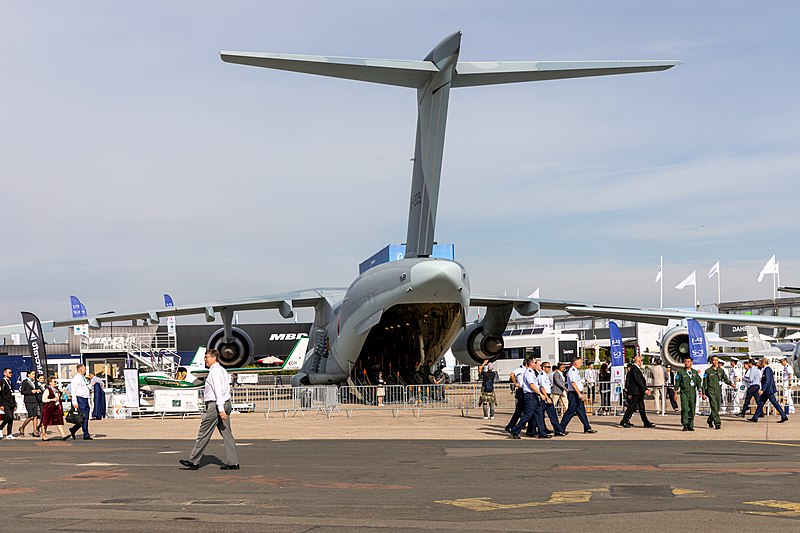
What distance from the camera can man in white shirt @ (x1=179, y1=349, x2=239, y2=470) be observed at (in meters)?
13.3

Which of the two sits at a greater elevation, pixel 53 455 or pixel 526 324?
pixel 526 324

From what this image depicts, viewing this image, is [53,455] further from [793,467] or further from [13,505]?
[793,467]

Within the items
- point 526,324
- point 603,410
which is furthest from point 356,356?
point 526,324

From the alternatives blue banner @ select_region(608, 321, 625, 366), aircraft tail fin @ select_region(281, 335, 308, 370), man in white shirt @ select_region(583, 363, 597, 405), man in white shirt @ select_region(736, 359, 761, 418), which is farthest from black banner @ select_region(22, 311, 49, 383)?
aircraft tail fin @ select_region(281, 335, 308, 370)

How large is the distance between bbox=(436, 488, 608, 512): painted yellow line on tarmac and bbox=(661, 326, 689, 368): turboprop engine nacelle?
21.8m

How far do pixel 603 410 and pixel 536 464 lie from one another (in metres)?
14.1

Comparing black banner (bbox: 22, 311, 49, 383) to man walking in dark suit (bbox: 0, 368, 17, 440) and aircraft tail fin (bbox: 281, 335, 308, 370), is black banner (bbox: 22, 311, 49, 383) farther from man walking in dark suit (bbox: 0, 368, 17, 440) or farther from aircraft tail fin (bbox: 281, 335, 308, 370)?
aircraft tail fin (bbox: 281, 335, 308, 370)

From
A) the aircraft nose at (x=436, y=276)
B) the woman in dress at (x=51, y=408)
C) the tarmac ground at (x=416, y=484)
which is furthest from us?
the aircraft nose at (x=436, y=276)

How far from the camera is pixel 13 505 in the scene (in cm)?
975

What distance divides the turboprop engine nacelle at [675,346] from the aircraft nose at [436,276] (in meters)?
8.19

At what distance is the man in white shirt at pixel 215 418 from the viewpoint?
13255mm

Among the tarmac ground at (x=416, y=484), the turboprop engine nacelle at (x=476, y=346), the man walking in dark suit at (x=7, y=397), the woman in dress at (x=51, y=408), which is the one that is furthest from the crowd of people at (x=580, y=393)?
the man walking in dark suit at (x=7, y=397)

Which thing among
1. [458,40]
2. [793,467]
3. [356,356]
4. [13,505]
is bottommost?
[13,505]

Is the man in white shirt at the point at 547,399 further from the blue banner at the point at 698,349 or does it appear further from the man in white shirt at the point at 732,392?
the man in white shirt at the point at 732,392
